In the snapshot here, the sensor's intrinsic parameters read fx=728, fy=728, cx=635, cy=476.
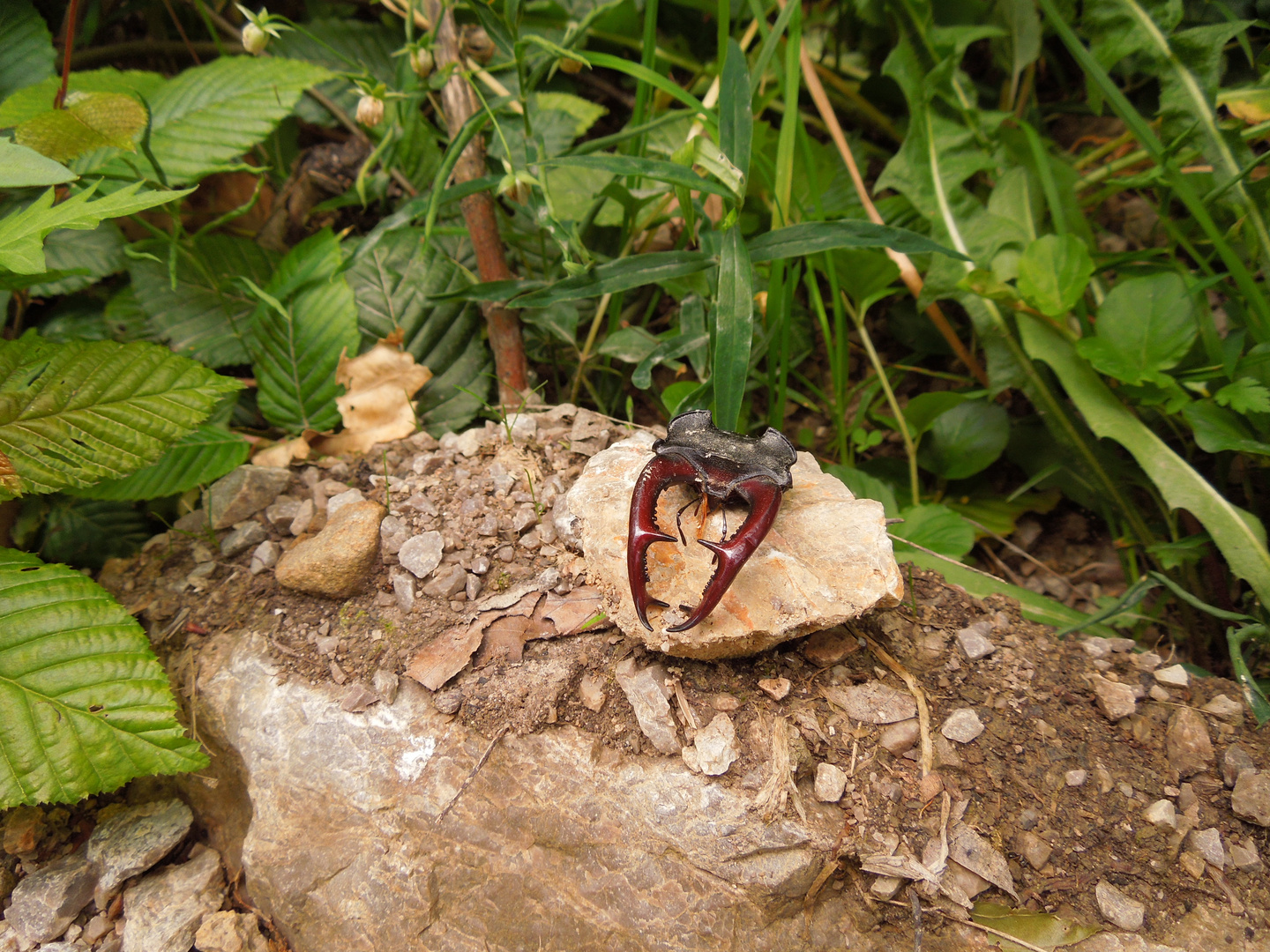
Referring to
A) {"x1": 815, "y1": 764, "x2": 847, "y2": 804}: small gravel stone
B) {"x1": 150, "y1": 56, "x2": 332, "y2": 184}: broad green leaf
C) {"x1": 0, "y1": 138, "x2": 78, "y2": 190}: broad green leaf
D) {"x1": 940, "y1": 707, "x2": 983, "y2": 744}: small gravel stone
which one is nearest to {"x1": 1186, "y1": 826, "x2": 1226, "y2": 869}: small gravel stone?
{"x1": 940, "y1": 707, "x2": 983, "y2": 744}: small gravel stone

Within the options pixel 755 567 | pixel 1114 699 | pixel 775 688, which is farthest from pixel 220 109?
pixel 1114 699

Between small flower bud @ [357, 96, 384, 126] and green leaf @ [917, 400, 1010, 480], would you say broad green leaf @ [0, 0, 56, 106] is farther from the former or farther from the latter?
green leaf @ [917, 400, 1010, 480]

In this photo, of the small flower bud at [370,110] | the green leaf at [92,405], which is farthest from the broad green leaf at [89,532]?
the small flower bud at [370,110]

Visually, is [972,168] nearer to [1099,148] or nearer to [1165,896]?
[1099,148]

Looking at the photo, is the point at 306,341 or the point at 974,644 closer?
the point at 974,644

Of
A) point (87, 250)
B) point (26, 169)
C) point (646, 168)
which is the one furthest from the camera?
point (87, 250)

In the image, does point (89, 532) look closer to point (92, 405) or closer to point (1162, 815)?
point (92, 405)

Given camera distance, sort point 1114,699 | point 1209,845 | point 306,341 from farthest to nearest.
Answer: point 306,341 < point 1114,699 < point 1209,845
